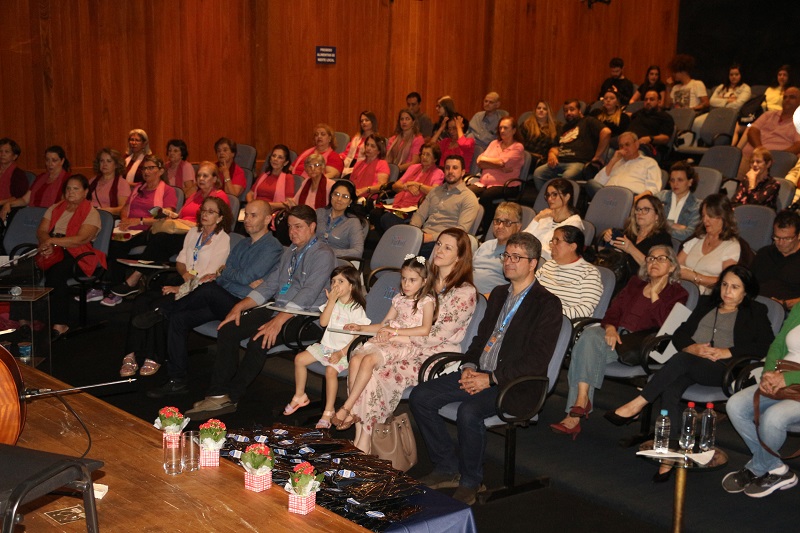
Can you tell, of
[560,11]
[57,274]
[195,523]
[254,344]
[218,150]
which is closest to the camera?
[195,523]

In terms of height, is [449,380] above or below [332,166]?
below

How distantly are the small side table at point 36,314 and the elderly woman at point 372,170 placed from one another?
404cm

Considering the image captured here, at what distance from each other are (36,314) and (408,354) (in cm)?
206

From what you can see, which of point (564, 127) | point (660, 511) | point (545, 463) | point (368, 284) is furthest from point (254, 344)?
point (564, 127)

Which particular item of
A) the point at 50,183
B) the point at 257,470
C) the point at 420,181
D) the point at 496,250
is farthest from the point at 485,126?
the point at 257,470

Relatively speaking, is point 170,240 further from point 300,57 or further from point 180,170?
point 300,57

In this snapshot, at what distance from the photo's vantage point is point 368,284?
240 inches

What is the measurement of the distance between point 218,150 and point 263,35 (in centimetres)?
216

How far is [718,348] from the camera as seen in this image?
4.70 meters

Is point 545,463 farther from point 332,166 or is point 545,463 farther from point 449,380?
point 332,166

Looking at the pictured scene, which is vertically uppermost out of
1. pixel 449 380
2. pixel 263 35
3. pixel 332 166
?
pixel 263 35

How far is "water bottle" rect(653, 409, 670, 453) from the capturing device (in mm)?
3848

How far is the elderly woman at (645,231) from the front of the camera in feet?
19.5

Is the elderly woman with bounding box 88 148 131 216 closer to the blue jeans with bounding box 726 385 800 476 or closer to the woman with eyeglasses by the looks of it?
the woman with eyeglasses
